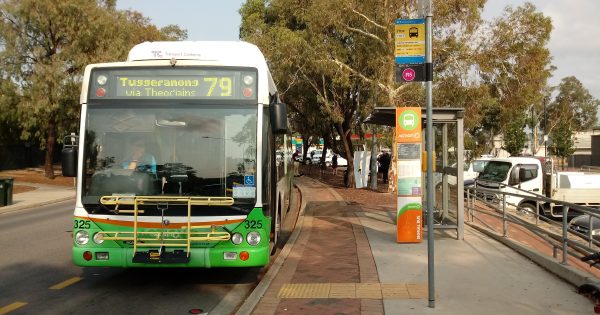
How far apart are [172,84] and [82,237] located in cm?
228

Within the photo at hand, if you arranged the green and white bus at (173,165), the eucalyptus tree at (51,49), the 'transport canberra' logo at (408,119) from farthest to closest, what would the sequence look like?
the eucalyptus tree at (51,49) → the 'transport canberra' logo at (408,119) → the green and white bus at (173,165)

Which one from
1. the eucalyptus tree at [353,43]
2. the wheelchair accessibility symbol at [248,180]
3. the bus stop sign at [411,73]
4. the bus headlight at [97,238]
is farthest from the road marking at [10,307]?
the eucalyptus tree at [353,43]

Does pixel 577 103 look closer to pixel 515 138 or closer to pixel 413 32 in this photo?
pixel 515 138

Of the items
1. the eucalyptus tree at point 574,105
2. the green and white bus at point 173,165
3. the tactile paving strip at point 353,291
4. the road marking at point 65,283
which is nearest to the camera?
the tactile paving strip at point 353,291

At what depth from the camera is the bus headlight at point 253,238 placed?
6969mm

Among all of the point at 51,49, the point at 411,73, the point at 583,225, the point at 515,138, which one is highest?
the point at 51,49

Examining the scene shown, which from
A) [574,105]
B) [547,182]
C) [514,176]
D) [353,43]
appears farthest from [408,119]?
[574,105]

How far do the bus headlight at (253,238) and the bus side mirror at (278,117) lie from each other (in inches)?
54.8

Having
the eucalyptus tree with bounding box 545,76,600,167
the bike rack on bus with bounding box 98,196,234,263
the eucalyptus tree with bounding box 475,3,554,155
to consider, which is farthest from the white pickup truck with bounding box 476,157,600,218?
the eucalyptus tree with bounding box 545,76,600,167

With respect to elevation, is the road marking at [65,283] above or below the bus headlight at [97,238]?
below

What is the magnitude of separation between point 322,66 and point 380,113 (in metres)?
10.4

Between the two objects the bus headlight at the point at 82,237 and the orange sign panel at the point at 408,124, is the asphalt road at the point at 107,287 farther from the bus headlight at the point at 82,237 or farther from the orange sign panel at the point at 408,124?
the orange sign panel at the point at 408,124

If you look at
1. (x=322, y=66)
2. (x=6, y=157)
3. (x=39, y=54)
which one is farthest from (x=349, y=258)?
(x=6, y=157)

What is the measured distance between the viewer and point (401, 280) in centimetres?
755
